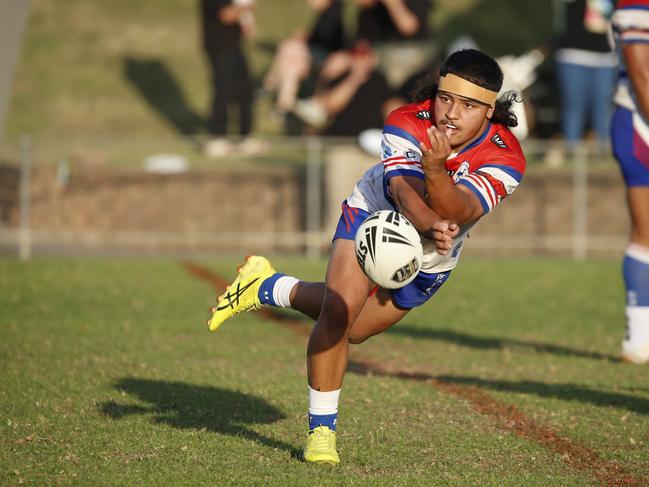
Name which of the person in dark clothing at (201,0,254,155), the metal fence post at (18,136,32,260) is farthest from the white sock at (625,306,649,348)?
the person in dark clothing at (201,0,254,155)

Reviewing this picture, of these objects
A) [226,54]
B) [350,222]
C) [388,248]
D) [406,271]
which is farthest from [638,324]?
[226,54]

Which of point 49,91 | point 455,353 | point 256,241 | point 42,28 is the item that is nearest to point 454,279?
point 256,241

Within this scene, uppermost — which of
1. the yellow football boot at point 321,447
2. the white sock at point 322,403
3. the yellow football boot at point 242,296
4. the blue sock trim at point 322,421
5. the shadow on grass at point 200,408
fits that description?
the yellow football boot at point 242,296

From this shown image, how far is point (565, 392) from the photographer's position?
7.19 meters

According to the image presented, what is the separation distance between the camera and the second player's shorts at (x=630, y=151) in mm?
8031

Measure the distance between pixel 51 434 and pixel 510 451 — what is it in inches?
87.6

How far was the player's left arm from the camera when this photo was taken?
4.62 m

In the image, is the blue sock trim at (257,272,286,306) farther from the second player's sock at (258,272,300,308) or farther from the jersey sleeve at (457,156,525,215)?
the jersey sleeve at (457,156,525,215)

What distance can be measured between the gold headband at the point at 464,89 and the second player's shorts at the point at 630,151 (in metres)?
3.04

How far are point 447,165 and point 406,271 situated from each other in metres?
0.73

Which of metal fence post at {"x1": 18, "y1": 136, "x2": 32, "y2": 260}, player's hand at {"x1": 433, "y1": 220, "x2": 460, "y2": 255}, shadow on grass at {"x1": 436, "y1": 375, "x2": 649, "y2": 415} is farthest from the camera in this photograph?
metal fence post at {"x1": 18, "y1": 136, "x2": 32, "y2": 260}

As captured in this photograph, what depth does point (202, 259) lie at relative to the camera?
50.1 ft

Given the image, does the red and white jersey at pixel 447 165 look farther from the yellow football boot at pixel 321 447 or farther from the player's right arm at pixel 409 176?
the yellow football boot at pixel 321 447

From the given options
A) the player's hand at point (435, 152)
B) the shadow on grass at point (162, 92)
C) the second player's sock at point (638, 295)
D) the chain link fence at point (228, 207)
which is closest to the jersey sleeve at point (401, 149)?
the player's hand at point (435, 152)
